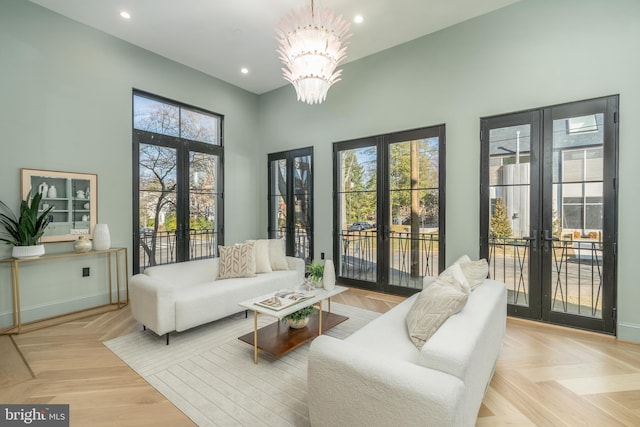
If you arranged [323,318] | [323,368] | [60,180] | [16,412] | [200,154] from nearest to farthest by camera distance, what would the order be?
[323,368] → [16,412] → [323,318] → [60,180] → [200,154]

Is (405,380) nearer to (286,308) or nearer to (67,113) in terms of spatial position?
(286,308)

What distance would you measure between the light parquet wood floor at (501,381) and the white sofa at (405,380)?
1.96 feet

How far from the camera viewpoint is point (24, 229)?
3098mm

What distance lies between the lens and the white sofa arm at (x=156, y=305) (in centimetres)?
274

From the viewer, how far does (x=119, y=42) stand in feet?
13.3

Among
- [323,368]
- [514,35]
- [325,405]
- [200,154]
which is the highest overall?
[514,35]

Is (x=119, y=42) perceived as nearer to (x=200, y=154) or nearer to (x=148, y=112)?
(x=148, y=112)

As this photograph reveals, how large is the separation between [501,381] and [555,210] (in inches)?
80.6

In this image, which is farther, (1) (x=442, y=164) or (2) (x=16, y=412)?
(1) (x=442, y=164)

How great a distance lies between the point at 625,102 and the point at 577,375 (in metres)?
2.65

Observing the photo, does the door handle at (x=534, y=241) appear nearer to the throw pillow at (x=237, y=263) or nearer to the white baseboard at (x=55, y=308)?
the throw pillow at (x=237, y=263)

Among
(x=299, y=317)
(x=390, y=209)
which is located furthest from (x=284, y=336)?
(x=390, y=209)

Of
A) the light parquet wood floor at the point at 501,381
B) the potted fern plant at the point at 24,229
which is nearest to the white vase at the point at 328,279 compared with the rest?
the light parquet wood floor at the point at 501,381

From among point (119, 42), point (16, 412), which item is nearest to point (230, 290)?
point (16, 412)
